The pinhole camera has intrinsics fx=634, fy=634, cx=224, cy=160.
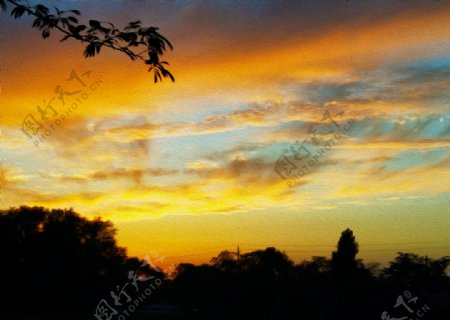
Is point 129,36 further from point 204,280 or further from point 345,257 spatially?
point 204,280

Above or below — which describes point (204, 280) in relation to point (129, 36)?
below

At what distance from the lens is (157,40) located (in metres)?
6.10

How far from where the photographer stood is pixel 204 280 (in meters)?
74.5

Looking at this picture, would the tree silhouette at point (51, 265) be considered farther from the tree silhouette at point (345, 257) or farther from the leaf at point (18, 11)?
the leaf at point (18, 11)

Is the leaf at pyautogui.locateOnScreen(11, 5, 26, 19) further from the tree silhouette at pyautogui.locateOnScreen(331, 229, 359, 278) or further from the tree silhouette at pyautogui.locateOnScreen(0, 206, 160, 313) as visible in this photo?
the tree silhouette at pyautogui.locateOnScreen(0, 206, 160, 313)

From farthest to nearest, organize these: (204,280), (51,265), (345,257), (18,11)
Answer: (204,280) < (51,265) < (345,257) < (18,11)

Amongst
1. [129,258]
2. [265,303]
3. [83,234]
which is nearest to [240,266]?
[129,258]

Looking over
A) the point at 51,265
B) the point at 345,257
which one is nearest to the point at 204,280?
the point at 51,265

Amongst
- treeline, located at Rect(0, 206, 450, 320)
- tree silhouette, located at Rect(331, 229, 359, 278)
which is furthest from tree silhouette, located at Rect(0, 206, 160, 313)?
tree silhouette, located at Rect(331, 229, 359, 278)

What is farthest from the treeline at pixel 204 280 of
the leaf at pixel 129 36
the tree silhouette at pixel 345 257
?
the leaf at pixel 129 36

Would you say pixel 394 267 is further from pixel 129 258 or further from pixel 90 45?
pixel 90 45

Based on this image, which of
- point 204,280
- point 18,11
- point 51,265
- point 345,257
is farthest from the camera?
point 204,280

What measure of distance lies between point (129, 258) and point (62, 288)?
1912 cm

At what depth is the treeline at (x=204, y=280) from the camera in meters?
30.0
